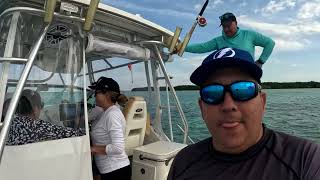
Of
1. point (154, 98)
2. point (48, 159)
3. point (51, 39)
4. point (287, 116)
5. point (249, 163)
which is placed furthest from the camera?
point (287, 116)

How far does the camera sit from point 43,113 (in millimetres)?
3162

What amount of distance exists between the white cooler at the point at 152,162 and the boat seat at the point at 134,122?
245mm

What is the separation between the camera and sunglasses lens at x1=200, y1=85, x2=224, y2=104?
1.51m

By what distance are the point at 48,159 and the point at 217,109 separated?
194 cm

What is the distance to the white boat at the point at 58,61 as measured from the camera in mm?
2826

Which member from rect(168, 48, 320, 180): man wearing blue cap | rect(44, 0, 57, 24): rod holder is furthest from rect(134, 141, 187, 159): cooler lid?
rect(168, 48, 320, 180): man wearing blue cap

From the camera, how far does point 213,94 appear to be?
1.52 meters

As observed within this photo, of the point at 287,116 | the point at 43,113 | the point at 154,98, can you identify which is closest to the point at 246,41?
the point at 154,98

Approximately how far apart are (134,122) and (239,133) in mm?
3290

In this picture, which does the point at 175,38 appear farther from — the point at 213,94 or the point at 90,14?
the point at 213,94

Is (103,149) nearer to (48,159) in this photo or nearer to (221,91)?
(48,159)

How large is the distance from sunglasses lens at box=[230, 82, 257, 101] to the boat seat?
10.4 feet

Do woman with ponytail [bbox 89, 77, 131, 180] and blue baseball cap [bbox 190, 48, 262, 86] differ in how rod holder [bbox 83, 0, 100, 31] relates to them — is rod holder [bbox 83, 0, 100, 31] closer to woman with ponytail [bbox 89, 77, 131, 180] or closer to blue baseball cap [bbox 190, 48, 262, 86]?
woman with ponytail [bbox 89, 77, 131, 180]

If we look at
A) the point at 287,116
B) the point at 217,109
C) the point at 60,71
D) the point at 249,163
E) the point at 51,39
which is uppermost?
the point at 51,39
